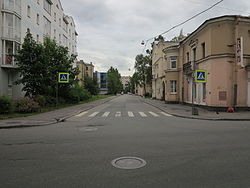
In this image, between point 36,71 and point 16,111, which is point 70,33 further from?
point 16,111

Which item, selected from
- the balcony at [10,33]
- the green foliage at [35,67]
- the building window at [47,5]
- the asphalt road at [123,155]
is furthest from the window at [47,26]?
the asphalt road at [123,155]

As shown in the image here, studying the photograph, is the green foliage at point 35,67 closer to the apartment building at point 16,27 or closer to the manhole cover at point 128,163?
the apartment building at point 16,27

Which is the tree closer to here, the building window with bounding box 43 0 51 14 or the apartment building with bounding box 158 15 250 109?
the building window with bounding box 43 0 51 14

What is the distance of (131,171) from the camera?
370 centimetres

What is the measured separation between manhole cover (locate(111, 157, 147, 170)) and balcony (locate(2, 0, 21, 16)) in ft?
76.1

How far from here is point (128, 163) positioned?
412 centimetres

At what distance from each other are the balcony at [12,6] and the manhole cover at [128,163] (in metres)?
23.2

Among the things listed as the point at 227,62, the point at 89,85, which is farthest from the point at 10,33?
the point at 227,62

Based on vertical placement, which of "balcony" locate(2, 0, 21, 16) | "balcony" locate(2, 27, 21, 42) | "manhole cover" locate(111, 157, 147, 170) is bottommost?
"manhole cover" locate(111, 157, 147, 170)

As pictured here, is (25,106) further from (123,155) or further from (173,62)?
(173,62)

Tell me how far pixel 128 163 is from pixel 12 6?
24.4 meters

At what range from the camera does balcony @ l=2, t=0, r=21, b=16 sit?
20016mm

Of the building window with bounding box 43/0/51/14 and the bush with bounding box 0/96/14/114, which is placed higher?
the building window with bounding box 43/0/51/14

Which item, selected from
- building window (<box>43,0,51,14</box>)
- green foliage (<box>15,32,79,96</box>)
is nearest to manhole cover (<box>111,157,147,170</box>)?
green foliage (<box>15,32,79,96</box>)
